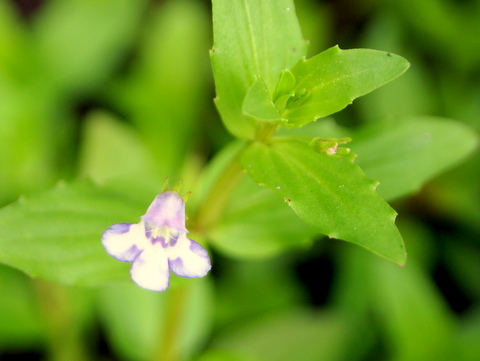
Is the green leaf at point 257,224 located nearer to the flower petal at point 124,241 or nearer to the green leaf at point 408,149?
the green leaf at point 408,149

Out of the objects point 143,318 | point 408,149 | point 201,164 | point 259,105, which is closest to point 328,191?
point 259,105

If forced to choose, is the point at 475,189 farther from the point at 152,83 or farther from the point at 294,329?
the point at 152,83

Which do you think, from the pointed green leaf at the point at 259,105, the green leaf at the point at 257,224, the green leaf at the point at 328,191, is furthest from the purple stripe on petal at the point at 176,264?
the green leaf at the point at 257,224

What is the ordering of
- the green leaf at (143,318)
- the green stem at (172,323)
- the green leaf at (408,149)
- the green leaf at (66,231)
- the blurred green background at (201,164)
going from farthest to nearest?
the blurred green background at (201,164), the green leaf at (143,318), the green stem at (172,323), the green leaf at (408,149), the green leaf at (66,231)

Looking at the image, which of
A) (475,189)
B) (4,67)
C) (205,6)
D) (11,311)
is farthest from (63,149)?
(475,189)

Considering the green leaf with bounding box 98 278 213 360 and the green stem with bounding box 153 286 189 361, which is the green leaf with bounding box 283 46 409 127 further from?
the green leaf with bounding box 98 278 213 360

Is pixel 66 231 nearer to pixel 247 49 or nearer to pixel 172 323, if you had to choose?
pixel 172 323
